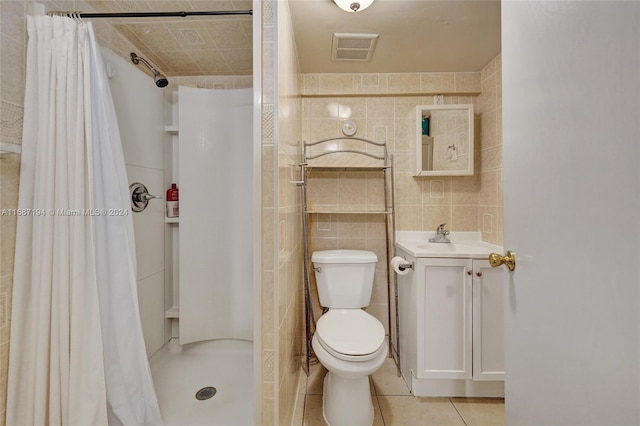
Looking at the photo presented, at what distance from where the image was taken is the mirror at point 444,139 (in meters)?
2.15

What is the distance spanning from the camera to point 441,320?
1.75 meters

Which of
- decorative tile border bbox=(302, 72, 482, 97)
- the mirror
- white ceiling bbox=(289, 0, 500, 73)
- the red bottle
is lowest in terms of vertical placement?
the red bottle

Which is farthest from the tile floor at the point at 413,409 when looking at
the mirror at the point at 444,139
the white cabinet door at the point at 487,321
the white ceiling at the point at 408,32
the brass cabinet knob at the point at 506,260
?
the white ceiling at the point at 408,32

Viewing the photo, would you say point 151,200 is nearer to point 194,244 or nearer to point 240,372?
point 194,244

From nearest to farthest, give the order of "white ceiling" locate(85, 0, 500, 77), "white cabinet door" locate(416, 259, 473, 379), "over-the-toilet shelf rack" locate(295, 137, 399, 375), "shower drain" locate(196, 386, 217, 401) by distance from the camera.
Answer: "white ceiling" locate(85, 0, 500, 77), "shower drain" locate(196, 386, 217, 401), "white cabinet door" locate(416, 259, 473, 379), "over-the-toilet shelf rack" locate(295, 137, 399, 375)

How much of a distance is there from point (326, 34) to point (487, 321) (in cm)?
195

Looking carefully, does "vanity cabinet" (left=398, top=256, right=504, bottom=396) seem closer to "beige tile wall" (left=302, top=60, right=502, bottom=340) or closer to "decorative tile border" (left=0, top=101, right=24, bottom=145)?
"beige tile wall" (left=302, top=60, right=502, bottom=340)

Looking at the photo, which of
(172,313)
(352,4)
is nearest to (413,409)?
(172,313)

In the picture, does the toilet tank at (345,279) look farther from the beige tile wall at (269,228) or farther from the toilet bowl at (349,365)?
the beige tile wall at (269,228)

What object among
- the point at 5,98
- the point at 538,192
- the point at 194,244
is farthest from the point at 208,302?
the point at 538,192

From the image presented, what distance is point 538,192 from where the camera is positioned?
72 cm

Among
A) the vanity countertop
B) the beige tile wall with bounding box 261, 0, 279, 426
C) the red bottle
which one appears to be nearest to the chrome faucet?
the vanity countertop

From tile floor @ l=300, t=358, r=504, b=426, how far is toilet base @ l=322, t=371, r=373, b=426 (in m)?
0.11

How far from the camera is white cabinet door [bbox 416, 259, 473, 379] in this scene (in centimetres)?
174
